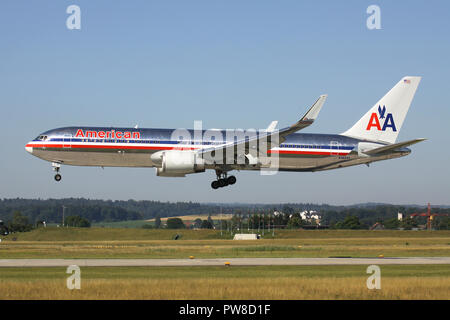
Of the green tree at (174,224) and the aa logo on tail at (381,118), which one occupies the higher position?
the aa logo on tail at (381,118)

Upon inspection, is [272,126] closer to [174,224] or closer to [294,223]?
[294,223]

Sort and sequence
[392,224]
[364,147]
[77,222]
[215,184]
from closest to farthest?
[215,184], [364,147], [392,224], [77,222]

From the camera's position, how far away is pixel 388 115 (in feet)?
191

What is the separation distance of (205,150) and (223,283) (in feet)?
75.3

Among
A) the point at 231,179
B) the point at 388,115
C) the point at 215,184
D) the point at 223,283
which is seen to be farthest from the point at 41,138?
the point at 388,115

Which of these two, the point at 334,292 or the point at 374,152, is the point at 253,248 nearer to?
the point at 374,152

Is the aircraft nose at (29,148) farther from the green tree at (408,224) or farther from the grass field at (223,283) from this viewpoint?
the green tree at (408,224)

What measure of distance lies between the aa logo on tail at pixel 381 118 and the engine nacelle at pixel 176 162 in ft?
56.8

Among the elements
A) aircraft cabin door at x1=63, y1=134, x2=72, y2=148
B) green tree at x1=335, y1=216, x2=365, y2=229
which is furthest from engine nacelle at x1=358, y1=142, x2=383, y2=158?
green tree at x1=335, y1=216, x2=365, y2=229

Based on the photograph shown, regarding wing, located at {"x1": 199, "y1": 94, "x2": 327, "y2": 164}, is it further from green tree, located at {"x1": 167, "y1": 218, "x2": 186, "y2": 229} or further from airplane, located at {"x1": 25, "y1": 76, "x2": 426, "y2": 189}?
green tree, located at {"x1": 167, "y1": 218, "x2": 186, "y2": 229}

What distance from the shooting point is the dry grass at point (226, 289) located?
23.8m

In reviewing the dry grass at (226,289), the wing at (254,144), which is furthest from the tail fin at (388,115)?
the dry grass at (226,289)

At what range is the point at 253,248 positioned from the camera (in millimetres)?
54750
